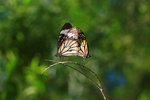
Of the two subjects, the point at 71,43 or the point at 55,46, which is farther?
the point at 55,46

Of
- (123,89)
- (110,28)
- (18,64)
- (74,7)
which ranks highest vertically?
(74,7)

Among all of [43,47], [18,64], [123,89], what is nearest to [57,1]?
[43,47]

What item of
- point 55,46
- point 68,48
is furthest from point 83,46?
point 55,46

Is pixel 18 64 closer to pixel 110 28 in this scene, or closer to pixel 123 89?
pixel 110 28

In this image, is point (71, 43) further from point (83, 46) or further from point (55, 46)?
point (55, 46)

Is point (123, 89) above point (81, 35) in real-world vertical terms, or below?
below

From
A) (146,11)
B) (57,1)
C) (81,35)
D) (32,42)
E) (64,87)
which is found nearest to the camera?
(81,35)
